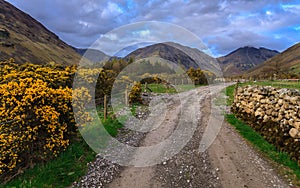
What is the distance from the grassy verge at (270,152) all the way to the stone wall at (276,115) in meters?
0.21

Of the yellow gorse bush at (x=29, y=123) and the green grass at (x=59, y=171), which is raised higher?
the yellow gorse bush at (x=29, y=123)

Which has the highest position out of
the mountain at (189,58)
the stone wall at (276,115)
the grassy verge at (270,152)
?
the mountain at (189,58)

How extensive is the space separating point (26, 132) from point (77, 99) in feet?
8.57

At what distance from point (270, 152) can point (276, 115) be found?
1.86m

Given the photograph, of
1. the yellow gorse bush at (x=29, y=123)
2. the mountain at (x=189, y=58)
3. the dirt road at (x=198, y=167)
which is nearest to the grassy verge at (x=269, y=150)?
the dirt road at (x=198, y=167)

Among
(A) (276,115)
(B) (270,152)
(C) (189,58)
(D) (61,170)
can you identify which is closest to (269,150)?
(B) (270,152)

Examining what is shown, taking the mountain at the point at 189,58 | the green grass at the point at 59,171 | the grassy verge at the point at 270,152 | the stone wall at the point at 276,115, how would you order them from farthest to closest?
1. the mountain at the point at 189,58
2. the stone wall at the point at 276,115
3. the grassy verge at the point at 270,152
4. the green grass at the point at 59,171

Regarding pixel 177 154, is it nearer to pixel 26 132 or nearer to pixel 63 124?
pixel 63 124

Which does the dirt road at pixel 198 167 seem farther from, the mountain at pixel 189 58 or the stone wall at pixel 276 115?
the mountain at pixel 189 58

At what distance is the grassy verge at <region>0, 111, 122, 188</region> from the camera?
593 centimetres

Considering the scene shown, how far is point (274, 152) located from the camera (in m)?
8.24

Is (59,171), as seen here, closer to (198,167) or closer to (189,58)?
(198,167)

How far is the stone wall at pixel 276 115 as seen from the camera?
7812 mm

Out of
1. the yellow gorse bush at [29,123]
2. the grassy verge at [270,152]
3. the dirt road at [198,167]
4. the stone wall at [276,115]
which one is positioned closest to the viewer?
the dirt road at [198,167]
